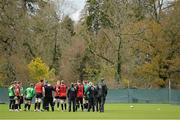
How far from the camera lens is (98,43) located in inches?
3403

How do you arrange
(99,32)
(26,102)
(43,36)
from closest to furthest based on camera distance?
(26,102)
(43,36)
(99,32)

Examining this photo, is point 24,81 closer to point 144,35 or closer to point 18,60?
point 18,60

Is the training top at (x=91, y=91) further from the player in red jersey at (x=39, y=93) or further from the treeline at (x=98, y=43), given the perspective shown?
the treeline at (x=98, y=43)

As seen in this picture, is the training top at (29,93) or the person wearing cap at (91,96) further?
the training top at (29,93)

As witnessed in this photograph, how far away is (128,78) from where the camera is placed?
79438 mm

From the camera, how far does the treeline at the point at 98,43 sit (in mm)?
62072

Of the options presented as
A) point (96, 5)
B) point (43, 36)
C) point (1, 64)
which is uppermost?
point (96, 5)

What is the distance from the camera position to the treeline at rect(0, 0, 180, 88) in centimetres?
6207

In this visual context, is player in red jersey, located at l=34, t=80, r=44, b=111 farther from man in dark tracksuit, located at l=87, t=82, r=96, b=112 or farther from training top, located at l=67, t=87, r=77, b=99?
man in dark tracksuit, located at l=87, t=82, r=96, b=112

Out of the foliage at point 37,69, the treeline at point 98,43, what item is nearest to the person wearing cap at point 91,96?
the treeline at point 98,43

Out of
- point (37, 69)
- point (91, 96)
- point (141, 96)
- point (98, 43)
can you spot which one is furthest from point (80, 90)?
point (98, 43)

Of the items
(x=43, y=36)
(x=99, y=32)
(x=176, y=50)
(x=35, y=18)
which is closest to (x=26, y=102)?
(x=35, y=18)

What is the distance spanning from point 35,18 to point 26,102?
29175 mm

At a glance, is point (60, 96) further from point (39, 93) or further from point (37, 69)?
point (37, 69)
